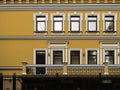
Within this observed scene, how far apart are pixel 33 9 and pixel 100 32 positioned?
597cm

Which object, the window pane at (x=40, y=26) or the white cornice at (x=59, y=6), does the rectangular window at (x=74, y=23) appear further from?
the window pane at (x=40, y=26)

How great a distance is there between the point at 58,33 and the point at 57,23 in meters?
0.93

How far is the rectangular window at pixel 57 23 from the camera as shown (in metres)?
32.6

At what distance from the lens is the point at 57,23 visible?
32781 mm

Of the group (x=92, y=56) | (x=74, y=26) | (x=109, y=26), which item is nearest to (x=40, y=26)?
(x=74, y=26)

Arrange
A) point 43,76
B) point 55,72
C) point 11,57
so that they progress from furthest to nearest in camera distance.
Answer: point 11,57
point 55,72
point 43,76

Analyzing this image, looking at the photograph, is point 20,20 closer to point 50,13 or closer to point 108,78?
point 50,13

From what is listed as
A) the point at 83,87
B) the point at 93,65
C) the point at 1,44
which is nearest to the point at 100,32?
the point at 93,65

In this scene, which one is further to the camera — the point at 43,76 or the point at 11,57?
the point at 11,57

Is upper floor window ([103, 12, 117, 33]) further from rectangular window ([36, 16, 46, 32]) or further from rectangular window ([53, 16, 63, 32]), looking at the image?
rectangular window ([36, 16, 46, 32])

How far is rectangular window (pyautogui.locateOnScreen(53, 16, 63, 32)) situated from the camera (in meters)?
32.6

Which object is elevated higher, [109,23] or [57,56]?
[109,23]

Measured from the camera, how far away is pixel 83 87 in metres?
28.3

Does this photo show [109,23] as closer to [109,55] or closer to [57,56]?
[109,55]
